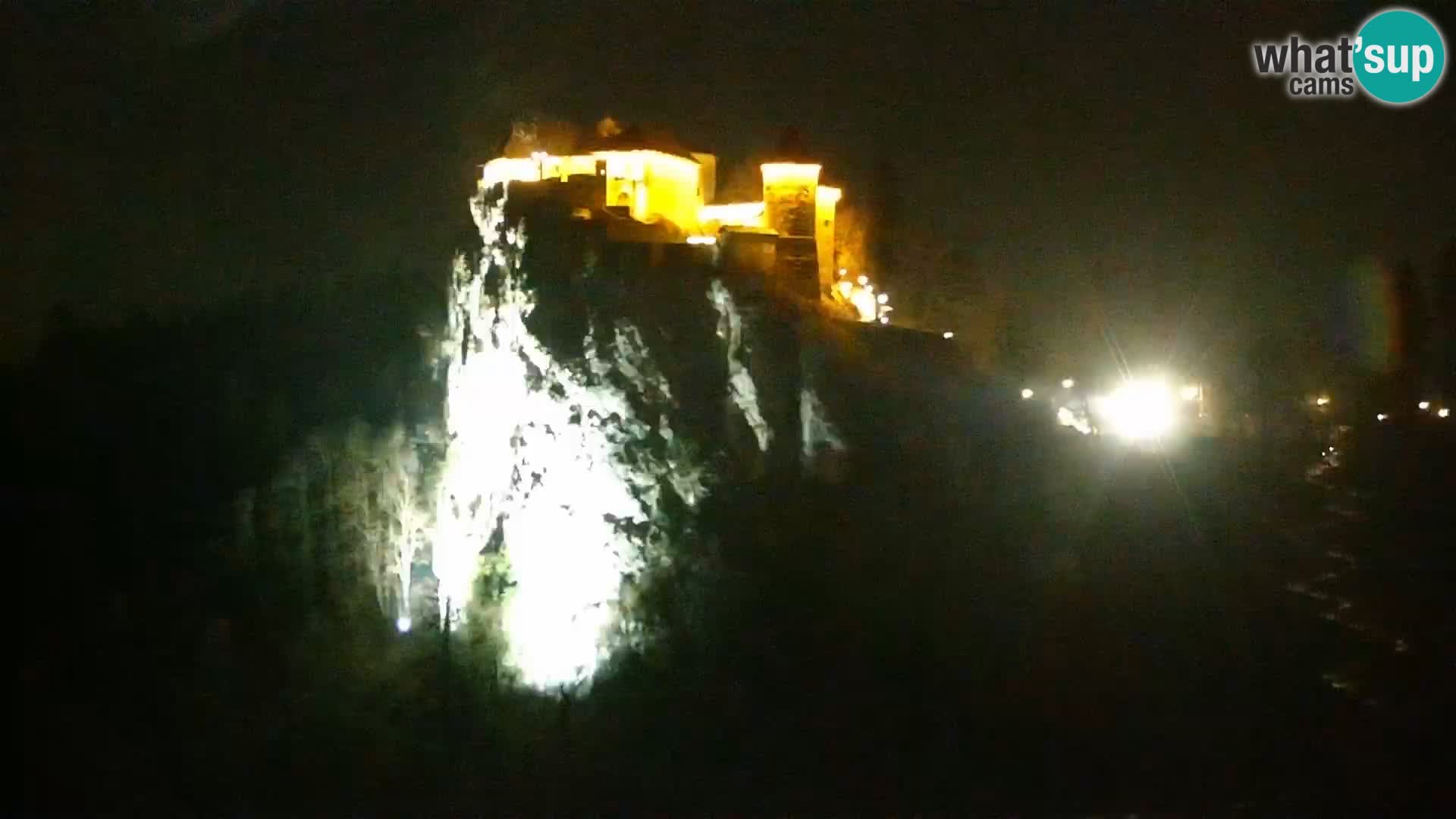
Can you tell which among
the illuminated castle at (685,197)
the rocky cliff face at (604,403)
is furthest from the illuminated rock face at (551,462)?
the illuminated castle at (685,197)

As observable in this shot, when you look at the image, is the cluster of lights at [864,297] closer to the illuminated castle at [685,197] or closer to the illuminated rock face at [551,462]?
the illuminated castle at [685,197]

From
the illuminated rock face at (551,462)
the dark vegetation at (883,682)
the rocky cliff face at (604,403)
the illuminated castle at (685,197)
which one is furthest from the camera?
the illuminated rock face at (551,462)

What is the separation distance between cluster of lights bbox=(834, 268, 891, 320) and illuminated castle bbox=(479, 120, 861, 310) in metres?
0.61

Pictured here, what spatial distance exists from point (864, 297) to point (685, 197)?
6.15 metres

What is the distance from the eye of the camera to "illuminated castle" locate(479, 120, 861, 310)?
92.2 ft

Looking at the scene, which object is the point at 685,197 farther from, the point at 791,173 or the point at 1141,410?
the point at 1141,410

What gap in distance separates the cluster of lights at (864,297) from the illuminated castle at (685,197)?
0.61 meters

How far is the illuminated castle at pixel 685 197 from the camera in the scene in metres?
28.1

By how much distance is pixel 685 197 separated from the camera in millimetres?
30938

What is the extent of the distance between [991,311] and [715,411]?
45.4 feet

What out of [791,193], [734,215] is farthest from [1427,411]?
[734,215]

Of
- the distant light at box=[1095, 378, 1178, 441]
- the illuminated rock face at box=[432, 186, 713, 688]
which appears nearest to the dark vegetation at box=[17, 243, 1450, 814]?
the illuminated rock face at box=[432, 186, 713, 688]

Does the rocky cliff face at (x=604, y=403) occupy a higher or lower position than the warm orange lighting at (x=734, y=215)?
lower

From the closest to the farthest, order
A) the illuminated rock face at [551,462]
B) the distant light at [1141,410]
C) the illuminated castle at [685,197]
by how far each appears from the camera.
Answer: the illuminated castle at [685,197] < the illuminated rock face at [551,462] < the distant light at [1141,410]
